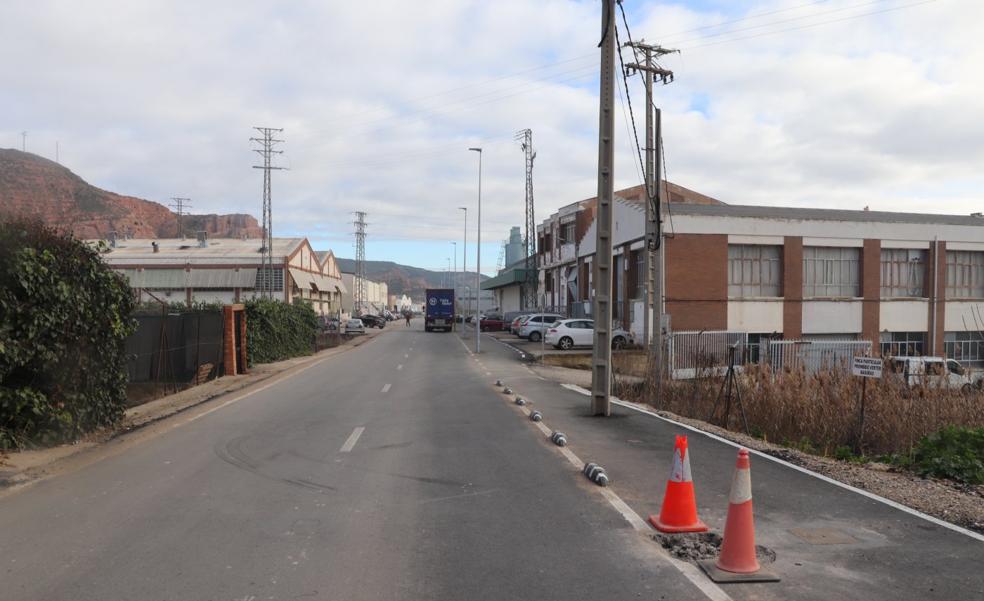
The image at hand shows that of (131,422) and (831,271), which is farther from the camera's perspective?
(831,271)

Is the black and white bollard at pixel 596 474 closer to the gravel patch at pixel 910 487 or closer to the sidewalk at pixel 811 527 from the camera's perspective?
the sidewalk at pixel 811 527

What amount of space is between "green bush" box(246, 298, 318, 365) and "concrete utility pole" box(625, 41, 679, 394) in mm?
14712

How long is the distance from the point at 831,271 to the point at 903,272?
4725 millimetres

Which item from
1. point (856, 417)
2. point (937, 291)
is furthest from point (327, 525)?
point (937, 291)

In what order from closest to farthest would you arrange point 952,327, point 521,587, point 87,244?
1. point 521,587
2. point 87,244
3. point 952,327

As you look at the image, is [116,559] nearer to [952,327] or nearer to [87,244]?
[87,244]

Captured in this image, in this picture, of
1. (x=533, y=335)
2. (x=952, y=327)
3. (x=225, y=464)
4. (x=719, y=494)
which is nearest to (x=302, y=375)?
(x=225, y=464)

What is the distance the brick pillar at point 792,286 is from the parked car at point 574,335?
785 centimetres

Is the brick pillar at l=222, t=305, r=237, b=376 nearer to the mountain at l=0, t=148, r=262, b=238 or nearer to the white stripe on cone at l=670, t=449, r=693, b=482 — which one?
the mountain at l=0, t=148, r=262, b=238

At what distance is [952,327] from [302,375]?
35.4 m

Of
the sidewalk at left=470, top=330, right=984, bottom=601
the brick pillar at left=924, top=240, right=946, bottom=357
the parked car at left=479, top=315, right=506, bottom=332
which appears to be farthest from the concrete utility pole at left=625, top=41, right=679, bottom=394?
the parked car at left=479, top=315, right=506, bottom=332

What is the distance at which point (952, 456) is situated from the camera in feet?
29.8

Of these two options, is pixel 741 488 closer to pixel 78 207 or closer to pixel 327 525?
pixel 327 525

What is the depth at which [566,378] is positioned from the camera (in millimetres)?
24797
